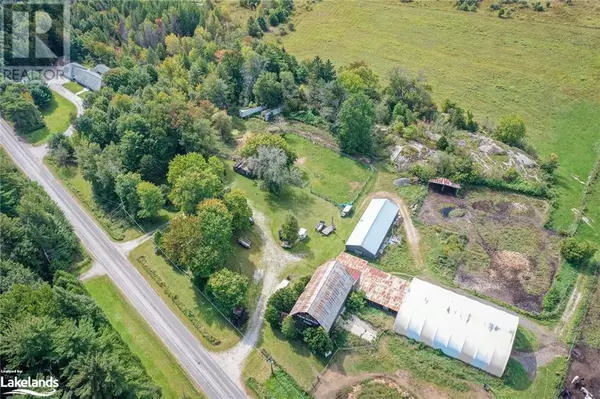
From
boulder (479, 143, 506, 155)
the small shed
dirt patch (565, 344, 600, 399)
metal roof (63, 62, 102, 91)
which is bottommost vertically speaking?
metal roof (63, 62, 102, 91)

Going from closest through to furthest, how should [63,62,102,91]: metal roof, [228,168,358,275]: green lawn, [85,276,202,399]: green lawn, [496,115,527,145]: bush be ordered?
[85,276,202,399]: green lawn, [228,168,358,275]: green lawn, [496,115,527,145]: bush, [63,62,102,91]: metal roof

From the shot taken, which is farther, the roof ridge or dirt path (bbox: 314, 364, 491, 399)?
the roof ridge

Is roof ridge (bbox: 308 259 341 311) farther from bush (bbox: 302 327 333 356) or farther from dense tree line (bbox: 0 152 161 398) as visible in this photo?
dense tree line (bbox: 0 152 161 398)

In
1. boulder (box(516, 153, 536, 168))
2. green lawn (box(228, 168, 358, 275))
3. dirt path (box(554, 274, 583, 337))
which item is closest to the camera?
dirt path (box(554, 274, 583, 337))

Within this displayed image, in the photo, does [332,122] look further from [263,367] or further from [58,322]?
[58,322]

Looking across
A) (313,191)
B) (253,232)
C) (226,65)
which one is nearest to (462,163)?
(313,191)

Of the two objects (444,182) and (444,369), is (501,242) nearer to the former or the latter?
(444,182)

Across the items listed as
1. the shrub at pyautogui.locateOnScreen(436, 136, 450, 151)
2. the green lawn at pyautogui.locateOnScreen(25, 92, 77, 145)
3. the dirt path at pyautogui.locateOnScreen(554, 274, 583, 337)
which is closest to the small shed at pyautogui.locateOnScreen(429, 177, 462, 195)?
the shrub at pyautogui.locateOnScreen(436, 136, 450, 151)
